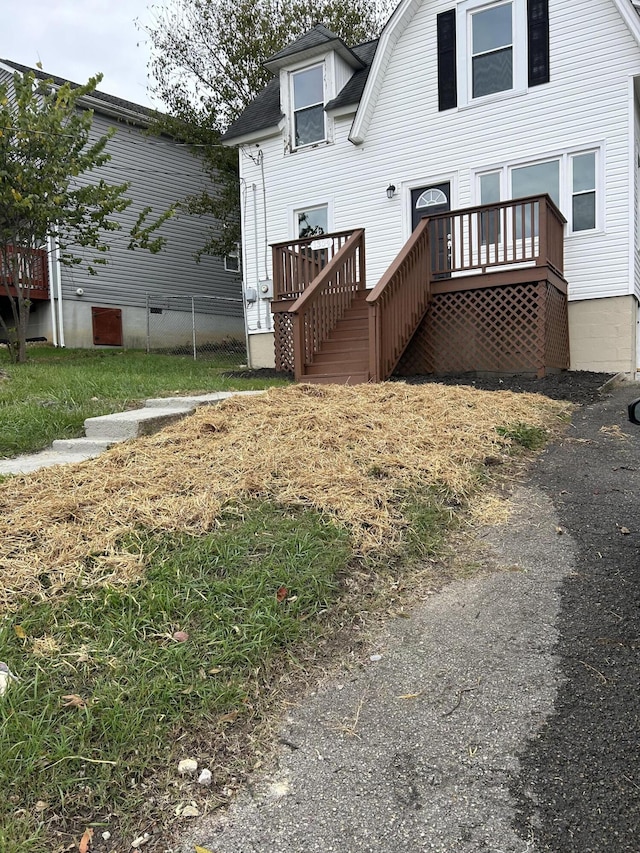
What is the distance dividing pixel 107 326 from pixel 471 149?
11681 millimetres

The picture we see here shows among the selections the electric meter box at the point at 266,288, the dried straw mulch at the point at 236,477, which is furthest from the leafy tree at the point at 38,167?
the dried straw mulch at the point at 236,477

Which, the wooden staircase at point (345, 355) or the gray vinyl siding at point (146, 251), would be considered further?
the gray vinyl siding at point (146, 251)

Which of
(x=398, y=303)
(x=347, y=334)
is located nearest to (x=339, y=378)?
(x=347, y=334)

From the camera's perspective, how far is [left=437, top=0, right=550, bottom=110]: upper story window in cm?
1098

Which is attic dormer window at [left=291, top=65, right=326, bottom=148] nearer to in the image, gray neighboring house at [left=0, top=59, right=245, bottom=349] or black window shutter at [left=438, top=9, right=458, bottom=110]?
black window shutter at [left=438, top=9, right=458, bottom=110]

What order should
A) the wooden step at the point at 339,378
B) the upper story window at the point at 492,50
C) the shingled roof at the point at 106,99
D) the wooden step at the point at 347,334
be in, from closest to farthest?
the wooden step at the point at 339,378
the wooden step at the point at 347,334
the upper story window at the point at 492,50
the shingled roof at the point at 106,99

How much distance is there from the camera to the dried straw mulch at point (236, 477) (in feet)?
9.57

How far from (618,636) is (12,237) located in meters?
12.5

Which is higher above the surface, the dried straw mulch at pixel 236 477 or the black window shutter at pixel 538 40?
the black window shutter at pixel 538 40

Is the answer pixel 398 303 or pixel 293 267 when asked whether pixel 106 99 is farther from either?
pixel 398 303

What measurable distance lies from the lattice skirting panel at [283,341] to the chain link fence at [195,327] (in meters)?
7.42

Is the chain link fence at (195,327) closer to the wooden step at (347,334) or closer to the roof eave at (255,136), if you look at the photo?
the roof eave at (255,136)

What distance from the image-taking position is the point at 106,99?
18.9m

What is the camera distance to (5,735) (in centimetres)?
191
